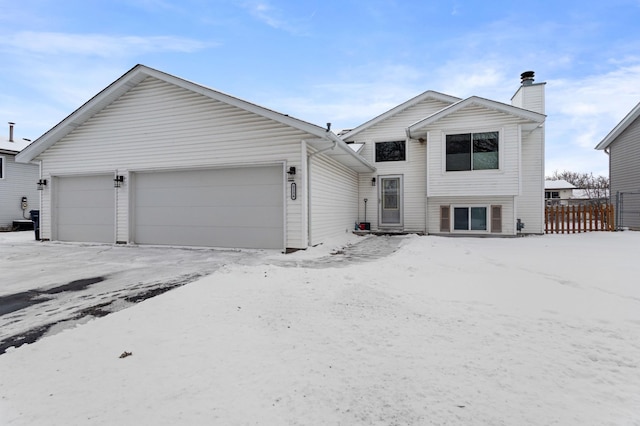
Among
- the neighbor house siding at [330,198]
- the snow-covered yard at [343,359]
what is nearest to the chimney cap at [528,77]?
the neighbor house siding at [330,198]

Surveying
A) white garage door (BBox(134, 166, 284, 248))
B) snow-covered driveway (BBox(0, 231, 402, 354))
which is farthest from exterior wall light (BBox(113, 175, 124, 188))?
snow-covered driveway (BBox(0, 231, 402, 354))

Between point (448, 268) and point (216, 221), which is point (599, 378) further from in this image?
point (216, 221)

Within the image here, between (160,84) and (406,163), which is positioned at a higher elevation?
(160,84)

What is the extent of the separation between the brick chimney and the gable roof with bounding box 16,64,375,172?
6658mm

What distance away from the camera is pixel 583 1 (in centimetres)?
870

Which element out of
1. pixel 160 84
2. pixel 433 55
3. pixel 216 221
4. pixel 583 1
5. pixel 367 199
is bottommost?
pixel 216 221

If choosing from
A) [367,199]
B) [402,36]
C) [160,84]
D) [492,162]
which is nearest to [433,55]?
[402,36]

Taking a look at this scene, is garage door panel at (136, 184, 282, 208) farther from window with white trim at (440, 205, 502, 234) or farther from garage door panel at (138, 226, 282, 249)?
window with white trim at (440, 205, 502, 234)

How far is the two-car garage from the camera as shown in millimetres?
7750

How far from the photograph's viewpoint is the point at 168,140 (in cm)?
840

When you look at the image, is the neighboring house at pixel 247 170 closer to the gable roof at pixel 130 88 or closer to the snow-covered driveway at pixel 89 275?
the gable roof at pixel 130 88

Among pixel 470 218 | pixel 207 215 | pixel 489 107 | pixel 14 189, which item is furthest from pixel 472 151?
pixel 14 189

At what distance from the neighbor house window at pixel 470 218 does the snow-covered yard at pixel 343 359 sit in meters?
7.18

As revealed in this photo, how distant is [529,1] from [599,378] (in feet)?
37.6
